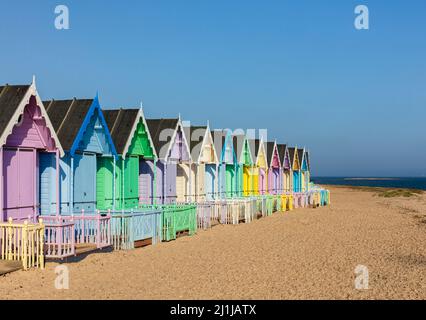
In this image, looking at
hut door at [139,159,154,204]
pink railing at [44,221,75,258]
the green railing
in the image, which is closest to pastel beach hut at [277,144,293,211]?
hut door at [139,159,154,204]

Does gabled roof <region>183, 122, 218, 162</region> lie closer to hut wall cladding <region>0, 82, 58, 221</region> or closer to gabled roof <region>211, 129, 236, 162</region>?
gabled roof <region>211, 129, 236, 162</region>

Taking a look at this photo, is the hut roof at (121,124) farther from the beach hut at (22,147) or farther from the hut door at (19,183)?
the hut door at (19,183)

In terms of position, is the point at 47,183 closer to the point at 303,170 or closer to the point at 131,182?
the point at 131,182

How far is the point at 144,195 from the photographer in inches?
939

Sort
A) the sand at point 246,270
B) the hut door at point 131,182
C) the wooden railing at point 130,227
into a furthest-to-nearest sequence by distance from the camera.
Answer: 1. the hut door at point 131,182
2. the wooden railing at point 130,227
3. the sand at point 246,270

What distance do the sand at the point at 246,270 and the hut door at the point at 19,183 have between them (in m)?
2.27

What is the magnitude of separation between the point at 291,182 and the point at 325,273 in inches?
Answer: 1307

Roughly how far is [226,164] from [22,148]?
18641mm

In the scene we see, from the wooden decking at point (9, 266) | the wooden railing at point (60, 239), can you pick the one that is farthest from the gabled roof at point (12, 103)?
the wooden decking at point (9, 266)

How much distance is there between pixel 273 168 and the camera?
42.1 m

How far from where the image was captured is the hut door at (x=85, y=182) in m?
18.8

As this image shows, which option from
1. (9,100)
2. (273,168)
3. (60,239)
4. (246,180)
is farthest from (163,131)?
(273,168)

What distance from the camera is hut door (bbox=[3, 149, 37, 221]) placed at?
591 inches
